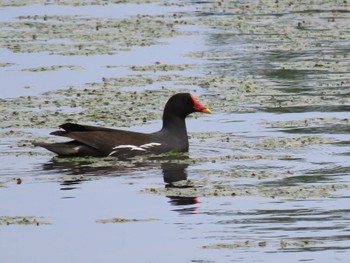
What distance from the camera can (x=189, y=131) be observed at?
59.5 ft

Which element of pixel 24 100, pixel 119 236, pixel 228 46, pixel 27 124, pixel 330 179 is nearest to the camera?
pixel 119 236

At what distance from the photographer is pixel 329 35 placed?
82.9 ft

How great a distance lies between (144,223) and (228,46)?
11877 mm

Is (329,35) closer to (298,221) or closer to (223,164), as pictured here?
(223,164)

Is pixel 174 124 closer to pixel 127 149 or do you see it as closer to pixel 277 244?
pixel 127 149

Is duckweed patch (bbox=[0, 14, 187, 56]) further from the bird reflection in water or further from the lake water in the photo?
the bird reflection in water

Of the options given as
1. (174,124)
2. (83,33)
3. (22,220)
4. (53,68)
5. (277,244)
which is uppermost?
(83,33)

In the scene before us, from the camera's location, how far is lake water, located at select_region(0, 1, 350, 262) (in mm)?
12367

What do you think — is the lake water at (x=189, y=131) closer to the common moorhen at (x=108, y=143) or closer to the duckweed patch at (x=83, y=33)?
the duckweed patch at (x=83, y=33)

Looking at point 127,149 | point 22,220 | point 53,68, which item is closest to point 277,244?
point 22,220

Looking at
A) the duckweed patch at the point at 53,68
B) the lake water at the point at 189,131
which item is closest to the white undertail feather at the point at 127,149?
the lake water at the point at 189,131

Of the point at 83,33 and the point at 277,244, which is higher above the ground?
the point at 83,33

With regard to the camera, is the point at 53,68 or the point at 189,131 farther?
the point at 53,68

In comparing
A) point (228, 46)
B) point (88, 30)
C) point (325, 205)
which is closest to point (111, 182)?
point (325, 205)
